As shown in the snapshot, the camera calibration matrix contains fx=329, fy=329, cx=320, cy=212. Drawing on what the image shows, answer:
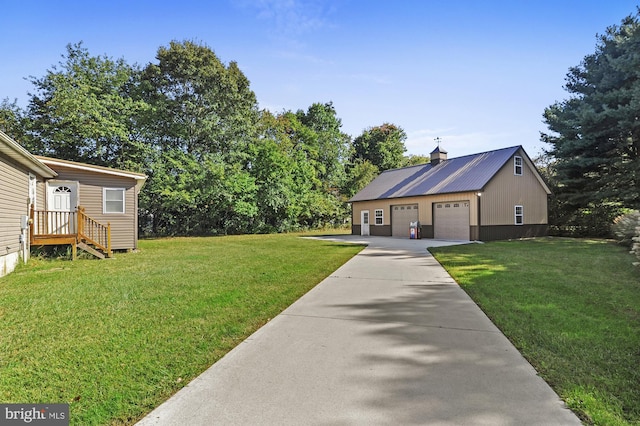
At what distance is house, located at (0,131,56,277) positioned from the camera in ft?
26.7

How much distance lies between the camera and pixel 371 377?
9.35 feet

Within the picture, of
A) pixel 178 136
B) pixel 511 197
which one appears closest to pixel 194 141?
pixel 178 136

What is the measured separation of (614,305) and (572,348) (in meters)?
2.38

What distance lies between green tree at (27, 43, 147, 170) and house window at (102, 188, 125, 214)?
36.9ft

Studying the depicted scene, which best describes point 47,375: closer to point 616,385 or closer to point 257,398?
point 257,398

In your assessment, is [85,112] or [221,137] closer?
[85,112]

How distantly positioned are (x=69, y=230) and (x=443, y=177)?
19362 millimetres

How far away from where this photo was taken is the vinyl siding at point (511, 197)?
17.9m

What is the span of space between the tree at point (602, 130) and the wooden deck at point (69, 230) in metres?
24.0

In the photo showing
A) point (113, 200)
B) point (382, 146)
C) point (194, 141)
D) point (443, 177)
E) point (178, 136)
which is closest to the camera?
point (113, 200)

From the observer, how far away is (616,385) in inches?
104

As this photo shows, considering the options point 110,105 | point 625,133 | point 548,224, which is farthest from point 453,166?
point 110,105

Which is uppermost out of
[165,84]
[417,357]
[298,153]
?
[165,84]

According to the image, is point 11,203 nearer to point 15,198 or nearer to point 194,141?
point 15,198
